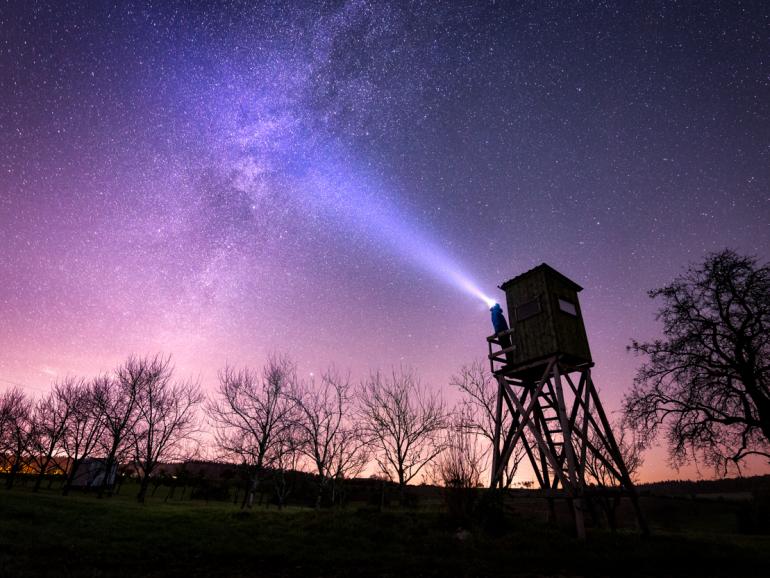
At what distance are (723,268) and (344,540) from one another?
20.4 m

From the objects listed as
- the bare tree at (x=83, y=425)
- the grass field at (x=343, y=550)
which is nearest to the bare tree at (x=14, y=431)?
the bare tree at (x=83, y=425)

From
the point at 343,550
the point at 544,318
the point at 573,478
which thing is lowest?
the point at 343,550

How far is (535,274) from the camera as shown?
52.7 feet

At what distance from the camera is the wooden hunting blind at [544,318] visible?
48.5 ft

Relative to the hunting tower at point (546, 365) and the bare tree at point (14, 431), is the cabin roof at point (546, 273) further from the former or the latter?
the bare tree at point (14, 431)

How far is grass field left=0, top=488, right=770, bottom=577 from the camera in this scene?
8828mm

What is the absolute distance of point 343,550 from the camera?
1091 cm

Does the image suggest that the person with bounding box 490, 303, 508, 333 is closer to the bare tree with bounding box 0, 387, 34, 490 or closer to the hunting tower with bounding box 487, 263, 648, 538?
the hunting tower with bounding box 487, 263, 648, 538

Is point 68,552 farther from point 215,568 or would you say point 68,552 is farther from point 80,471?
point 80,471

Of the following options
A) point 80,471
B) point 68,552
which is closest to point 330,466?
point 68,552

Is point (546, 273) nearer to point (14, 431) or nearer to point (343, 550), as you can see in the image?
point (343, 550)

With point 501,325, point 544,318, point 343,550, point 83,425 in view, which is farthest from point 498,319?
point 83,425

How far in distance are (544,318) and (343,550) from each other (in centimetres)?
1034

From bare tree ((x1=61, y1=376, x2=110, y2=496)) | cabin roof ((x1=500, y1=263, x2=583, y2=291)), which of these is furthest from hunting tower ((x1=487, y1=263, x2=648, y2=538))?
bare tree ((x1=61, y1=376, x2=110, y2=496))
